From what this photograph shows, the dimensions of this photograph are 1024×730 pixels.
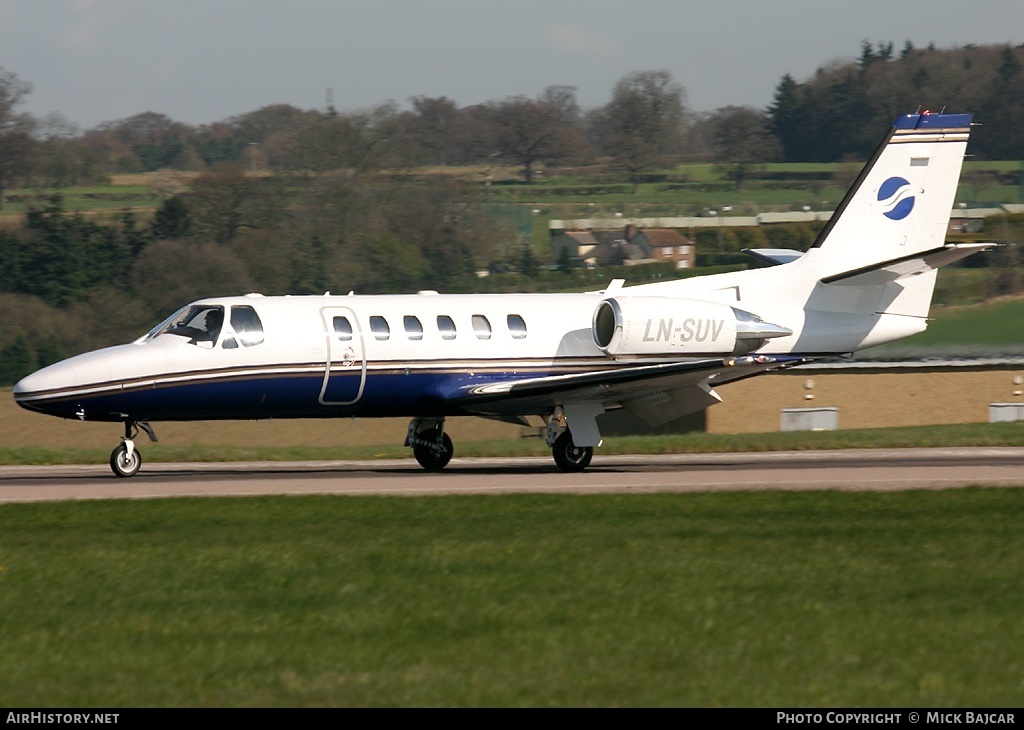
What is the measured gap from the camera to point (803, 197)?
69625 millimetres

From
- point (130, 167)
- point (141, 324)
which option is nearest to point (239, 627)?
point (141, 324)

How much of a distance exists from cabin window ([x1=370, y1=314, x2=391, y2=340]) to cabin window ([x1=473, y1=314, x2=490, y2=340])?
1.53 metres

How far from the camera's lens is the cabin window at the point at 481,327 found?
2292 centimetres

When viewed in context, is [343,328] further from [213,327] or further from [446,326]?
[213,327]

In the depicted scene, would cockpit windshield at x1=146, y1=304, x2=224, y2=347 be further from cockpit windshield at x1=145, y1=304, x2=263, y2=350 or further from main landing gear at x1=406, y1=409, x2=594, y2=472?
main landing gear at x1=406, y1=409, x2=594, y2=472

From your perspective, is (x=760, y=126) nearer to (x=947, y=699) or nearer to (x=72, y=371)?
(x=72, y=371)

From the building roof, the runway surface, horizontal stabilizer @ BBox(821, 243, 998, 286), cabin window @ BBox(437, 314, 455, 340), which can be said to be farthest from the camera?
the building roof

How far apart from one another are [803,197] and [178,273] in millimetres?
31746

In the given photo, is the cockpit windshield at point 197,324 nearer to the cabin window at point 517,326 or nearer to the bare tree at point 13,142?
the cabin window at point 517,326

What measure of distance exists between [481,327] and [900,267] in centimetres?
764

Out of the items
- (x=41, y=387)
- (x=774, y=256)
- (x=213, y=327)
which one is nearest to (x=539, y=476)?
(x=213, y=327)

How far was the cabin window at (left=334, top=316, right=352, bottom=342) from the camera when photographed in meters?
22.0

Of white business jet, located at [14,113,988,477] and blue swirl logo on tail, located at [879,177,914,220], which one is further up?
blue swirl logo on tail, located at [879,177,914,220]

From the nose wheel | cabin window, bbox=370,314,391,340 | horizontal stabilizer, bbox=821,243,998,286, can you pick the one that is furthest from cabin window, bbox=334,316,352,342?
horizontal stabilizer, bbox=821,243,998,286
